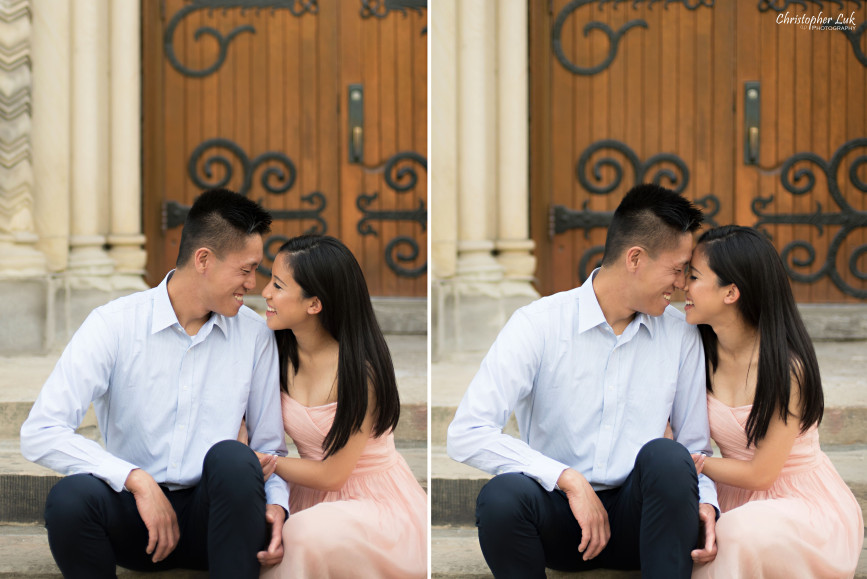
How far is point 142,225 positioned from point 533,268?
64.6 inches

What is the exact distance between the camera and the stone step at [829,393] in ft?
8.48

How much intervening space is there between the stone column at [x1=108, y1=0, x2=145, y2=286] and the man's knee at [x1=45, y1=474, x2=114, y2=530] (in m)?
2.02

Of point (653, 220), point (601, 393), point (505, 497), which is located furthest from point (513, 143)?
point (505, 497)

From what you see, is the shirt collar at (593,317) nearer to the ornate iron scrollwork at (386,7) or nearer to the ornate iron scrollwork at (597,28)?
the ornate iron scrollwork at (597,28)

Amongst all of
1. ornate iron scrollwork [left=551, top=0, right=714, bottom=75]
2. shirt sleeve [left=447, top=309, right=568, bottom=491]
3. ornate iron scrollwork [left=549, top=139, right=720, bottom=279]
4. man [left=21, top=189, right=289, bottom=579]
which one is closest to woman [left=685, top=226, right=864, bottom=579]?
shirt sleeve [left=447, top=309, right=568, bottom=491]

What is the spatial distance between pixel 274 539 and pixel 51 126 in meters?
2.33

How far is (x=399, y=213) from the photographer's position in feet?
12.5

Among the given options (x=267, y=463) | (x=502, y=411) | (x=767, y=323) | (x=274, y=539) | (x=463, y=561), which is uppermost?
(x=767, y=323)

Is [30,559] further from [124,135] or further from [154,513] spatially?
[124,135]

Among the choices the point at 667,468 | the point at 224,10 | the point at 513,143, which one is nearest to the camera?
the point at 667,468

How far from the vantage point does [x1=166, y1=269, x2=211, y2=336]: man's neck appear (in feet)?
5.94

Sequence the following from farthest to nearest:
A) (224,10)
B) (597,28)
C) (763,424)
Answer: (224,10) → (597,28) → (763,424)

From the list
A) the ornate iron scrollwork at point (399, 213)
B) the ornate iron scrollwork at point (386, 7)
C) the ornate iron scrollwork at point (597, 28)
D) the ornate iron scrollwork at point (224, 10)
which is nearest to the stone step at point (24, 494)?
the ornate iron scrollwork at point (399, 213)

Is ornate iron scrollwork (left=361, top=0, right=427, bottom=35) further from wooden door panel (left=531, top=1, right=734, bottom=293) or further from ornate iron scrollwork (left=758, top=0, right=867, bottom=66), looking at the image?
ornate iron scrollwork (left=758, top=0, right=867, bottom=66)
